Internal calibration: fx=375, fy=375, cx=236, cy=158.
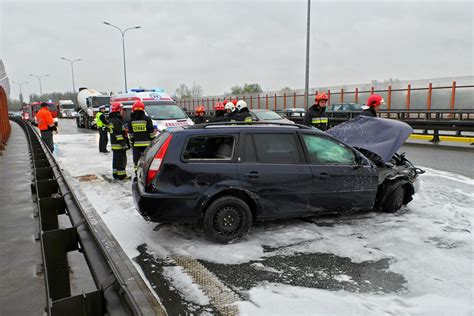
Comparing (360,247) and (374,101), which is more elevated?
(374,101)

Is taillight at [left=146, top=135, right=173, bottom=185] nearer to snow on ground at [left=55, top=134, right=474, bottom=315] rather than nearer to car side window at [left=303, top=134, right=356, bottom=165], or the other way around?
snow on ground at [left=55, top=134, right=474, bottom=315]

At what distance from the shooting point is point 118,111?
28.9 ft

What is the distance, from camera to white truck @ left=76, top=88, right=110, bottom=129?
85.3 feet

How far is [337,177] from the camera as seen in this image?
520 centimetres

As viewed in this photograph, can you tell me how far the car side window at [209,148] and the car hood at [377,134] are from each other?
2322 millimetres

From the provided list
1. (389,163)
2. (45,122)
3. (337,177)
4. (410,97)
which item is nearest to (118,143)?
(45,122)

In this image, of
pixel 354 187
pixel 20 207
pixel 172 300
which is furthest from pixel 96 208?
pixel 354 187

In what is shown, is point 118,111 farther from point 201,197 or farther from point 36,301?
point 36,301

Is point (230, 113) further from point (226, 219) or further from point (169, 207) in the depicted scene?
point (169, 207)

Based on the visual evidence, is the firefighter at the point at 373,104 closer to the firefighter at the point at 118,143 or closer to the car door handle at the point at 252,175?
the car door handle at the point at 252,175

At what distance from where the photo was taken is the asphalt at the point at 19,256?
132 inches

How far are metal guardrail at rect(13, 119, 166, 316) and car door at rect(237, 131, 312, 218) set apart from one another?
6.60ft

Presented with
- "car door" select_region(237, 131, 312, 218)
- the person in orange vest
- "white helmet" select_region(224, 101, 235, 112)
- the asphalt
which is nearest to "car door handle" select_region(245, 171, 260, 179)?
"car door" select_region(237, 131, 312, 218)

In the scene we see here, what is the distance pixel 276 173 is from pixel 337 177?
938 mm
